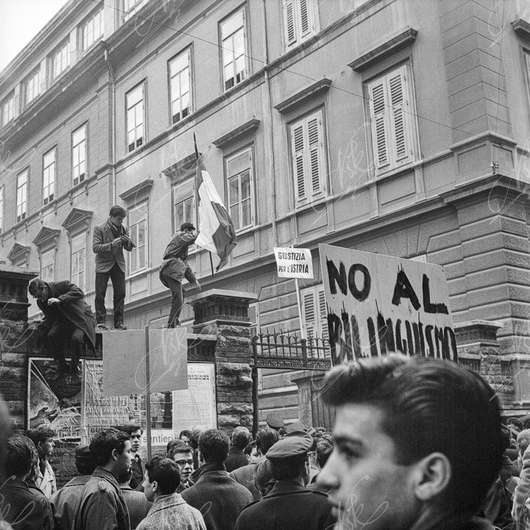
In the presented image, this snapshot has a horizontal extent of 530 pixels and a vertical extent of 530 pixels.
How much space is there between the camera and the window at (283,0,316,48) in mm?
15617

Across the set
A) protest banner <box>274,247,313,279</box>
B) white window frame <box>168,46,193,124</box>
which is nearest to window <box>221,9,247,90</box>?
white window frame <box>168,46,193,124</box>

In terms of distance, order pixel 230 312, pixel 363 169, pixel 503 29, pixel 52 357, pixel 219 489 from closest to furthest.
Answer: pixel 219 489, pixel 52 357, pixel 230 312, pixel 503 29, pixel 363 169

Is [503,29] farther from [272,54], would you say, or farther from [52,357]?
[52,357]

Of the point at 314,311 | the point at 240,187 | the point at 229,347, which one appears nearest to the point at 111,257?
the point at 229,347

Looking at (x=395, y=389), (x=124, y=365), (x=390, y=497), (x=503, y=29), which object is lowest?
(x=390, y=497)

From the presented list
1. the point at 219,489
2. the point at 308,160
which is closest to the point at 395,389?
the point at 219,489

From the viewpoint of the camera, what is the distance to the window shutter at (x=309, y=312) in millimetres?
14797

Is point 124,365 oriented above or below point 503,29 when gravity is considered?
below

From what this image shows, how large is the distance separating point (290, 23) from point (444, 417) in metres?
16.2

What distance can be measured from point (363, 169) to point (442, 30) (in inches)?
115

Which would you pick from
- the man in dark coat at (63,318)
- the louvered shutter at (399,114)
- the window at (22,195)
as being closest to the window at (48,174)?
the window at (22,195)

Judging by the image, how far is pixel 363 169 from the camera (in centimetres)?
1439

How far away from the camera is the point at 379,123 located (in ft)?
46.4

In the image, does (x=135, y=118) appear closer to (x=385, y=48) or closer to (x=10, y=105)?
(x=385, y=48)
